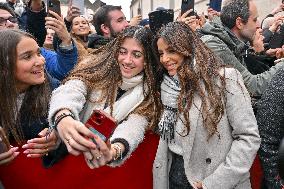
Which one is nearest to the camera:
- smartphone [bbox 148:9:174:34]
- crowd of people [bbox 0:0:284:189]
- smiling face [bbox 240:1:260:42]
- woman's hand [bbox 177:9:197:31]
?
crowd of people [bbox 0:0:284:189]

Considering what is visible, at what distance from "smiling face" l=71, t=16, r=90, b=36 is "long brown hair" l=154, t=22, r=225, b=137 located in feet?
7.54

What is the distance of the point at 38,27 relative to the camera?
3297mm

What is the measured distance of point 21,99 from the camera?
249cm

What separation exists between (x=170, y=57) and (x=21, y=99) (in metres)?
1.00

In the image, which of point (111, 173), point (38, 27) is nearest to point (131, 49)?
point (111, 173)

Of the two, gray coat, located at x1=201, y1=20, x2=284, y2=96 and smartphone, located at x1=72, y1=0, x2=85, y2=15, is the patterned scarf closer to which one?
gray coat, located at x1=201, y1=20, x2=284, y2=96

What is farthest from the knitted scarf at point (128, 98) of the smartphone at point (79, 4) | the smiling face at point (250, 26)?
the smartphone at point (79, 4)

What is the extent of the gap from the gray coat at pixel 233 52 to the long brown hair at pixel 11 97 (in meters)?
1.43

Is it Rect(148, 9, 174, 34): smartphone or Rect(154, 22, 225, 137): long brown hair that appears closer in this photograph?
Rect(154, 22, 225, 137): long brown hair

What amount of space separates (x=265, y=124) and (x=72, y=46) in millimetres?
1617

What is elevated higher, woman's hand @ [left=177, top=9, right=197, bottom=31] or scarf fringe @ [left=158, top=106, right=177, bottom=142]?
woman's hand @ [left=177, top=9, right=197, bottom=31]

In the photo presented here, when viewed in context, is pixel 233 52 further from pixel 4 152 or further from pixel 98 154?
pixel 4 152

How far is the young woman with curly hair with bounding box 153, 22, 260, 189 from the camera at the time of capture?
7.45 feet

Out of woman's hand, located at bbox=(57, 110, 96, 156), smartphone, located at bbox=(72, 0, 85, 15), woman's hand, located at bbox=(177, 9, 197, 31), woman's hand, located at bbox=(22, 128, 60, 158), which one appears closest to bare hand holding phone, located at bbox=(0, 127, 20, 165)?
woman's hand, located at bbox=(22, 128, 60, 158)
